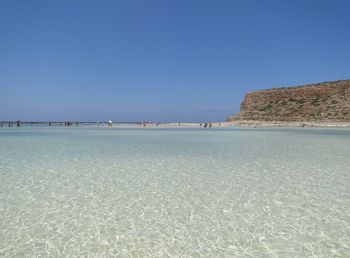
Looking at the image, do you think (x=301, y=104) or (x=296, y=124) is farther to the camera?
(x=301, y=104)

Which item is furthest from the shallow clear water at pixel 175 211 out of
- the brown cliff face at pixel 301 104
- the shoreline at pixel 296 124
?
the brown cliff face at pixel 301 104

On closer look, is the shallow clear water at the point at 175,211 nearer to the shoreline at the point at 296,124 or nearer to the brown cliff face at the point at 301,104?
the shoreline at the point at 296,124

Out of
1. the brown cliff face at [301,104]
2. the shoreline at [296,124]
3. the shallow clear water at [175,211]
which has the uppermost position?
the brown cliff face at [301,104]

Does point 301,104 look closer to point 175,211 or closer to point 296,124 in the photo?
point 296,124

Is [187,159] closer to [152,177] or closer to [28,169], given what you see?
[152,177]

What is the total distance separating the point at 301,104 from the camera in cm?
7331

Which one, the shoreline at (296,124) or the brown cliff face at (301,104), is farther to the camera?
the brown cliff face at (301,104)

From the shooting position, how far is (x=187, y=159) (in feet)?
40.4

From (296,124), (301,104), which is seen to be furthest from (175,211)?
(301,104)

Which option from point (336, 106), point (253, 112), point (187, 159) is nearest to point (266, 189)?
point (187, 159)

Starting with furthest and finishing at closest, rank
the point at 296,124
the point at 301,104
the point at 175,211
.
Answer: the point at 301,104, the point at 296,124, the point at 175,211

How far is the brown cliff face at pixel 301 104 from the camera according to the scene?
6600 cm

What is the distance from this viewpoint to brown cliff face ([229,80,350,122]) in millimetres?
66000

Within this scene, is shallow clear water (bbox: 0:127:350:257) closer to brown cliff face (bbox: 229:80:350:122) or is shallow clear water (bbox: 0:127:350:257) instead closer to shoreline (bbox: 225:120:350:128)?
shoreline (bbox: 225:120:350:128)
